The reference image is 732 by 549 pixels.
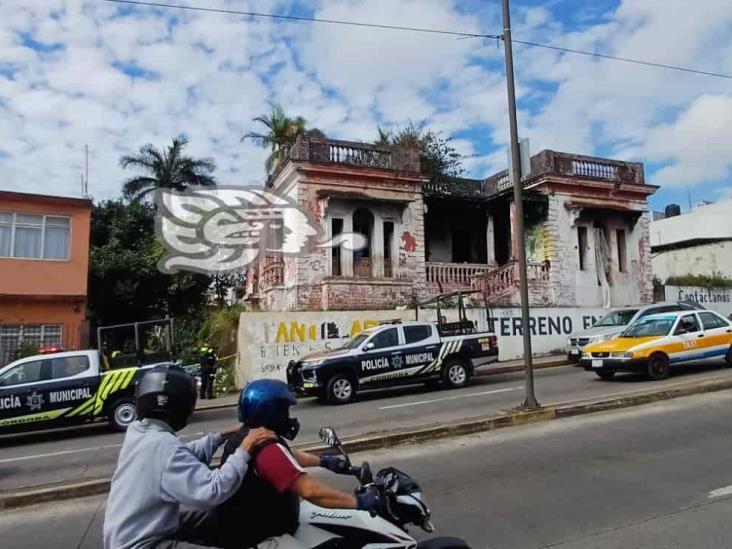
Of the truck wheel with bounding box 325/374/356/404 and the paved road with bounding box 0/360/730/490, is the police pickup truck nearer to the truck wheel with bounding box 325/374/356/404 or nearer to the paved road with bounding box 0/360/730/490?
the paved road with bounding box 0/360/730/490

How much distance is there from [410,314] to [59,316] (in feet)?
42.7

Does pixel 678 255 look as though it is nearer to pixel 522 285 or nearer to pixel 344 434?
pixel 522 285

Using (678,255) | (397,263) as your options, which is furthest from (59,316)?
(678,255)

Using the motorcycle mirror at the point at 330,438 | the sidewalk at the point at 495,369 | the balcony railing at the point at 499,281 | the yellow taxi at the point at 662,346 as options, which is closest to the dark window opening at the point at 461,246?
the balcony railing at the point at 499,281

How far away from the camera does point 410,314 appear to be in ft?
64.8

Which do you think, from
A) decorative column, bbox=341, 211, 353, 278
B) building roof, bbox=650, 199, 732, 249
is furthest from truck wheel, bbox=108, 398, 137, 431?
building roof, bbox=650, 199, 732, 249

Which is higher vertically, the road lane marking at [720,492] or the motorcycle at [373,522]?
the motorcycle at [373,522]

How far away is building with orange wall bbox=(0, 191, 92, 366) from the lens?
21297 millimetres

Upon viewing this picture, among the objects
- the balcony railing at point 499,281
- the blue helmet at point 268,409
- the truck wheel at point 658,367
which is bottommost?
the truck wheel at point 658,367

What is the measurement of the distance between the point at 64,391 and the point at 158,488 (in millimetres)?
10159

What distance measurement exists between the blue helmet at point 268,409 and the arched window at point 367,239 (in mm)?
19171

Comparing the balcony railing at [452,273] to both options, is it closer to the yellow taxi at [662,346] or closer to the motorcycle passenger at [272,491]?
the yellow taxi at [662,346]

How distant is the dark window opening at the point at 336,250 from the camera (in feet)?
72.1

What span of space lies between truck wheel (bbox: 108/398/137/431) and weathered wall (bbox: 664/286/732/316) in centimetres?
2350
